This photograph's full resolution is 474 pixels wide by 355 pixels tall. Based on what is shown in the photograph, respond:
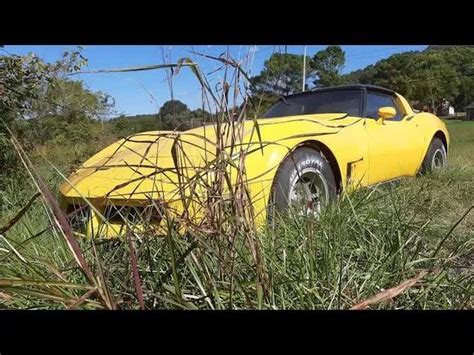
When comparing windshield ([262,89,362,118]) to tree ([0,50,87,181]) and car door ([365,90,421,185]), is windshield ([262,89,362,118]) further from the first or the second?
tree ([0,50,87,181])

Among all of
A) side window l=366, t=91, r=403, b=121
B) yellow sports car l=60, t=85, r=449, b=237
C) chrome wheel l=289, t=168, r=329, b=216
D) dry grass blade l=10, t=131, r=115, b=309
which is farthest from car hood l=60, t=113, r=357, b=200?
side window l=366, t=91, r=403, b=121

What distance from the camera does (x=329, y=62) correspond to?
221 centimetres

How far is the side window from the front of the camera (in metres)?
3.49

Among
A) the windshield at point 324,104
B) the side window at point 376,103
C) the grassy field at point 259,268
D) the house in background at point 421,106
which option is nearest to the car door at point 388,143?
the side window at point 376,103

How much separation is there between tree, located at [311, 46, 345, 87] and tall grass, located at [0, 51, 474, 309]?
1.23 ft

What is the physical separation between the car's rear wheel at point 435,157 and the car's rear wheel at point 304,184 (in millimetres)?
1290

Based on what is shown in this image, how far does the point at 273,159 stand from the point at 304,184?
0.27m

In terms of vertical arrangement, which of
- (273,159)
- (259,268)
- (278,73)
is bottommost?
(259,268)

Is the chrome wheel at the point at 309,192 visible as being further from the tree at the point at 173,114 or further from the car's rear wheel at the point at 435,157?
the car's rear wheel at the point at 435,157

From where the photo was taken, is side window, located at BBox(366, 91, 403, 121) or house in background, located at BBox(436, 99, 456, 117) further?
side window, located at BBox(366, 91, 403, 121)

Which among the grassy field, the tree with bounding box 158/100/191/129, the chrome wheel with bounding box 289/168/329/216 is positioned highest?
the tree with bounding box 158/100/191/129

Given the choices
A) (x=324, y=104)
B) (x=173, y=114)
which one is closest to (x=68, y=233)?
(x=173, y=114)

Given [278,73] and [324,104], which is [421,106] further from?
[278,73]
